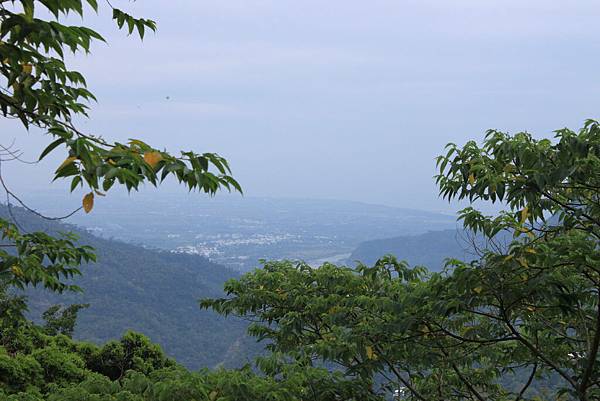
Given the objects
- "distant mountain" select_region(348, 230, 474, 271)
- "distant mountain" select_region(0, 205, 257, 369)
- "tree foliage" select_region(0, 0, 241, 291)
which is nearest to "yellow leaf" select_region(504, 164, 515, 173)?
"tree foliage" select_region(0, 0, 241, 291)

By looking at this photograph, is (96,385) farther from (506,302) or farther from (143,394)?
(506,302)

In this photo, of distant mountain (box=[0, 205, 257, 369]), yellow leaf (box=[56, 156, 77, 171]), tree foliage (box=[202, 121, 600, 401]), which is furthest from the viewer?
distant mountain (box=[0, 205, 257, 369])

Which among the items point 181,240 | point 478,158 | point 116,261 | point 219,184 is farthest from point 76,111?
point 181,240

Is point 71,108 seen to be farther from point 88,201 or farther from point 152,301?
point 152,301

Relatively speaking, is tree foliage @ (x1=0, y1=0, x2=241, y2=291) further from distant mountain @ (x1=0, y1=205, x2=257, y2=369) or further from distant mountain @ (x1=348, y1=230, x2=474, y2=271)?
distant mountain @ (x1=348, y1=230, x2=474, y2=271)

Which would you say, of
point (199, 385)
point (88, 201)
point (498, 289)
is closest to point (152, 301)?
point (199, 385)

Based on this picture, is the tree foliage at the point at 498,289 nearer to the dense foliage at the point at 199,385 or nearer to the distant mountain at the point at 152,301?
the dense foliage at the point at 199,385

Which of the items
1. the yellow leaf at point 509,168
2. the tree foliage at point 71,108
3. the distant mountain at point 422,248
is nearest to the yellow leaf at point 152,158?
the tree foliage at point 71,108
